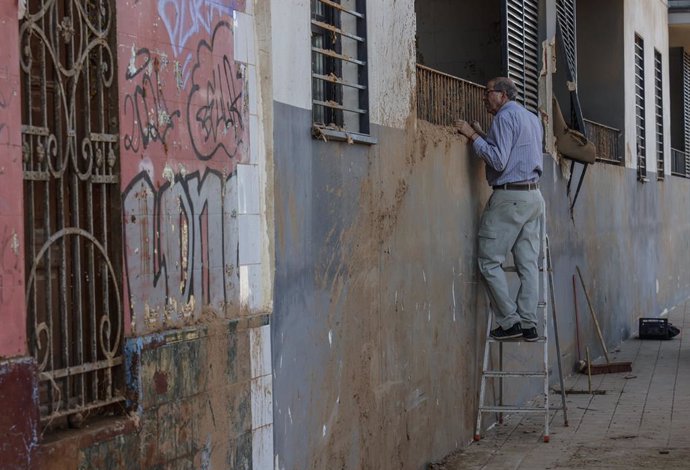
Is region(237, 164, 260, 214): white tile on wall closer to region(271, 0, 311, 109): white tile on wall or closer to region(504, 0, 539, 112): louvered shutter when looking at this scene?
region(271, 0, 311, 109): white tile on wall

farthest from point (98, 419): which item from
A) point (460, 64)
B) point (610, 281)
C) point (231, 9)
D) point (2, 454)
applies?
point (610, 281)

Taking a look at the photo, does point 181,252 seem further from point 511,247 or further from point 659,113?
A: point 659,113

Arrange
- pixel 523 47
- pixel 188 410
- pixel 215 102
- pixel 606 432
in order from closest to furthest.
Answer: pixel 188 410, pixel 215 102, pixel 606 432, pixel 523 47

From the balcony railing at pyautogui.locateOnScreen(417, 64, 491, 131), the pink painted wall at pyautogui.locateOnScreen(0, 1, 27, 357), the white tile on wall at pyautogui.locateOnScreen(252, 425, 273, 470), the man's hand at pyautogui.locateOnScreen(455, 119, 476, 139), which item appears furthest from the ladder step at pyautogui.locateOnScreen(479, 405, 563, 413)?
the pink painted wall at pyautogui.locateOnScreen(0, 1, 27, 357)

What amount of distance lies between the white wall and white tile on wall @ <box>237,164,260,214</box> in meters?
11.3

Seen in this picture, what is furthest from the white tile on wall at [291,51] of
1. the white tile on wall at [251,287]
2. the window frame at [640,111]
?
the window frame at [640,111]

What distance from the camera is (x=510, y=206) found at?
30.7 feet

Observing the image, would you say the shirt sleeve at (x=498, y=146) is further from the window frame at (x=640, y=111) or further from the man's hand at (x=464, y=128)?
the window frame at (x=640, y=111)

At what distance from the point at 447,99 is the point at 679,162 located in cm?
1475

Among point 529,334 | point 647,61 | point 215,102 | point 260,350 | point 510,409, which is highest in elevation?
point 647,61

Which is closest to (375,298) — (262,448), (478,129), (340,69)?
(340,69)

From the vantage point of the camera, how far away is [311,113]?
6.44m

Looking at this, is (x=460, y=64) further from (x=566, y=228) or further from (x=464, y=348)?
(x=464, y=348)

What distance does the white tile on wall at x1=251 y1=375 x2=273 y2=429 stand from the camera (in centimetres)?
571
